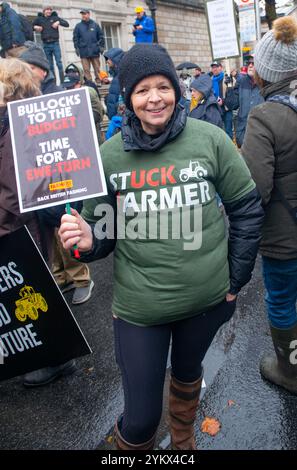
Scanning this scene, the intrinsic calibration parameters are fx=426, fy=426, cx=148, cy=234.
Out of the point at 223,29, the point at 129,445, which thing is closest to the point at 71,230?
the point at 129,445

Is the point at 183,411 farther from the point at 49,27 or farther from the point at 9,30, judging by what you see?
the point at 49,27

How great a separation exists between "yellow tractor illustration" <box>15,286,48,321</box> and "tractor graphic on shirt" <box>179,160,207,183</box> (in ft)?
4.14

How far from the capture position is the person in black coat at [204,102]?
5676 mm

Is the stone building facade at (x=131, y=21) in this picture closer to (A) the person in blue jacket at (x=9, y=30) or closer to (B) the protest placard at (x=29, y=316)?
(A) the person in blue jacket at (x=9, y=30)

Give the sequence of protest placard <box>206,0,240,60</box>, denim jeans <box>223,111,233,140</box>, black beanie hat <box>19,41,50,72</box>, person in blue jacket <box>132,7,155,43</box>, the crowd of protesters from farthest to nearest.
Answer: person in blue jacket <box>132,7,155,43</box> < denim jeans <box>223,111,233,140</box> < protest placard <box>206,0,240,60</box> < black beanie hat <box>19,41,50,72</box> < the crowd of protesters

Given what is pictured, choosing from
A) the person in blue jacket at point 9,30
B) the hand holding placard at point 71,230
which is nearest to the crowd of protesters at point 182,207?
the hand holding placard at point 71,230

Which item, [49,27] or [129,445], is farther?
[49,27]

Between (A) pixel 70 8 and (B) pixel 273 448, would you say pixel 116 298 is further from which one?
(A) pixel 70 8

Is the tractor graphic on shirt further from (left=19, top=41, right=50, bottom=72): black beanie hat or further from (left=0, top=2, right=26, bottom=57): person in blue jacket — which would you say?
(left=0, top=2, right=26, bottom=57): person in blue jacket

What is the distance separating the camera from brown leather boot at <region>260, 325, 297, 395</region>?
261 centimetres

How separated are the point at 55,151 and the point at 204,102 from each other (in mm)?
4323

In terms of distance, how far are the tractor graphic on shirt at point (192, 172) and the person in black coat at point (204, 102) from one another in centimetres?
410

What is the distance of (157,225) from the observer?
1795mm

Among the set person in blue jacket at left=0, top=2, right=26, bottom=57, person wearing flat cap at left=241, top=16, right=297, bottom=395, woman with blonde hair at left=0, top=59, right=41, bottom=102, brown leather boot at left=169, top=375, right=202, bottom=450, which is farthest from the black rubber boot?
person in blue jacket at left=0, top=2, right=26, bottom=57
